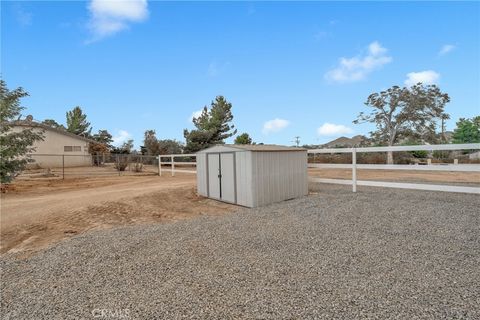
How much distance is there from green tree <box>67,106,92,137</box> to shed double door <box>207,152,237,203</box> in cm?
3677

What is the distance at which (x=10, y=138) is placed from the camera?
34.2ft

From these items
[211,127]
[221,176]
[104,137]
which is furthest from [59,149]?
[221,176]

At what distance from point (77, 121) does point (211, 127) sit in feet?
71.1

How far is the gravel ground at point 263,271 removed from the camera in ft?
8.15

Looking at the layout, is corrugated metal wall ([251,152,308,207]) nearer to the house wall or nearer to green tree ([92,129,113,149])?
the house wall

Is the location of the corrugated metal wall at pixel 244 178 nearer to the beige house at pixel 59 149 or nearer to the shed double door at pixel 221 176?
the shed double door at pixel 221 176

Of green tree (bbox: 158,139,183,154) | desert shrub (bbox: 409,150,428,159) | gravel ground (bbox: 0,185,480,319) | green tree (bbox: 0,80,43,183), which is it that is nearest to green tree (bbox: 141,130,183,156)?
green tree (bbox: 158,139,183,154)

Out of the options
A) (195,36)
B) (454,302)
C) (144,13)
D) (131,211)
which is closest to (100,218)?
(131,211)

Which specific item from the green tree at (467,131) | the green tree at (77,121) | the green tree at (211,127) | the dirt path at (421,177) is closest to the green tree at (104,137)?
the green tree at (77,121)

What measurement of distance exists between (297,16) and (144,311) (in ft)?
35.2

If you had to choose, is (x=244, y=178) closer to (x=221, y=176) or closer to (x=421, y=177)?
(x=221, y=176)

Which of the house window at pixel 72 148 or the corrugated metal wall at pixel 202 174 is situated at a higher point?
the house window at pixel 72 148

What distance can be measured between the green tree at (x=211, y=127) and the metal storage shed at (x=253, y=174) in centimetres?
1898

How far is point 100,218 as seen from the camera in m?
6.29
